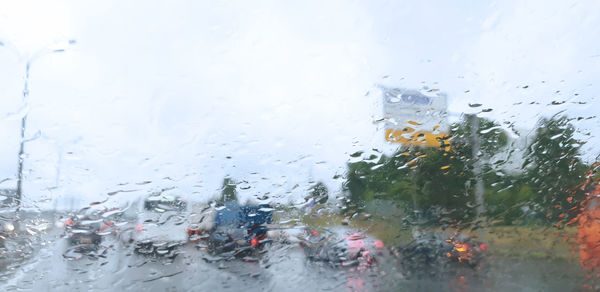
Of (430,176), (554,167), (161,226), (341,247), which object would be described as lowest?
(161,226)

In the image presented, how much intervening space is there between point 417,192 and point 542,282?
149cm

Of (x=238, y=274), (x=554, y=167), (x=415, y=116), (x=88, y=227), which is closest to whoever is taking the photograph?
(x=554, y=167)

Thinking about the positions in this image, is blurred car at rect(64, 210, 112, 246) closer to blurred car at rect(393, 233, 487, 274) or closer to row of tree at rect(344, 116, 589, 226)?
row of tree at rect(344, 116, 589, 226)

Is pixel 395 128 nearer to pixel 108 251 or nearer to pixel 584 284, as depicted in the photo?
pixel 584 284

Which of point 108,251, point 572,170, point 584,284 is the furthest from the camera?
point 108,251

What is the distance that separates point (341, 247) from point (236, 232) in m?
1.13

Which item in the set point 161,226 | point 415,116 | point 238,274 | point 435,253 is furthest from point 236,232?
point 415,116

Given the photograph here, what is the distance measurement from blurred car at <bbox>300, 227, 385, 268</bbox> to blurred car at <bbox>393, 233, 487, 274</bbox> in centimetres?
26

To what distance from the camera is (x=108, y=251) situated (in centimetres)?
608

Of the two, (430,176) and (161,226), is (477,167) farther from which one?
(161,226)

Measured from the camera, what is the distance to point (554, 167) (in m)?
5.71

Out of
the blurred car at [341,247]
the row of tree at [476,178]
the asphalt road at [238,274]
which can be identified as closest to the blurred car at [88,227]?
the asphalt road at [238,274]

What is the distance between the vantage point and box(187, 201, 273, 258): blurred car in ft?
19.6

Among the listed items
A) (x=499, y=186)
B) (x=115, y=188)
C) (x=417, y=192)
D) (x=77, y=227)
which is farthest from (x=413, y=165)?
(x=77, y=227)
